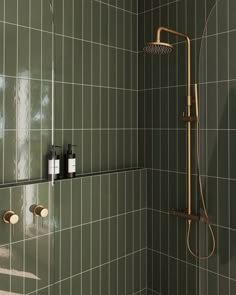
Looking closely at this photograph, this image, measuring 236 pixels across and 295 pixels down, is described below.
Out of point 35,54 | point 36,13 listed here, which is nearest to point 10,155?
point 35,54

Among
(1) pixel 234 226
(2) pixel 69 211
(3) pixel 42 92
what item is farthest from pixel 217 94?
(2) pixel 69 211

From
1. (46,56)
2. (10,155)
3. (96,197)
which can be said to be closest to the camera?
(10,155)

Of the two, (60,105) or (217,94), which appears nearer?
(217,94)

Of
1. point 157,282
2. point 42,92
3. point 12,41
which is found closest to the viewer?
point 12,41

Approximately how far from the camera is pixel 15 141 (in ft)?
3.64

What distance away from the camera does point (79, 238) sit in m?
1.79

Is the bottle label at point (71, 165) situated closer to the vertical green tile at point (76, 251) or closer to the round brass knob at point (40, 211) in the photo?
the vertical green tile at point (76, 251)

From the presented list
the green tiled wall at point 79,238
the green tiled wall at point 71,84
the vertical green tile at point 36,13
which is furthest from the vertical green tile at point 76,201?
the vertical green tile at point 36,13

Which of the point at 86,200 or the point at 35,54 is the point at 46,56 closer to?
the point at 35,54

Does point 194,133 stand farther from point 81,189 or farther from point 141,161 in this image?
point 81,189

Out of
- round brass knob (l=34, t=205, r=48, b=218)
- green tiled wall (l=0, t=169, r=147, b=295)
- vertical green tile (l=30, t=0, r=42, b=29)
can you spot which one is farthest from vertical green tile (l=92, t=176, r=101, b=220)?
vertical green tile (l=30, t=0, r=42, b=29)

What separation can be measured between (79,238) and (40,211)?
639 mm

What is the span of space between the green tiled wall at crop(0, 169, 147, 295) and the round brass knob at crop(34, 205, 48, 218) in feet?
0.06

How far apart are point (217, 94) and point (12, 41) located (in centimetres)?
71
